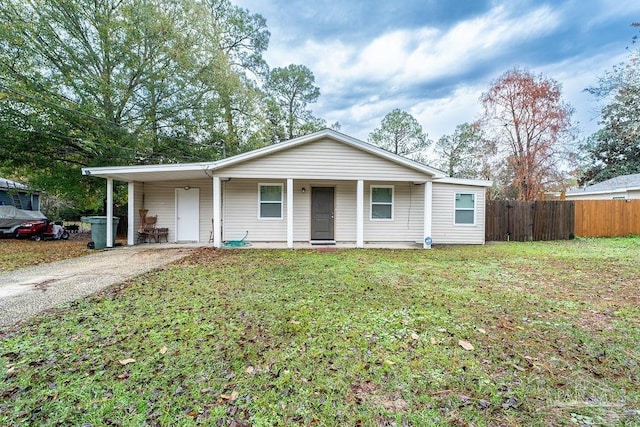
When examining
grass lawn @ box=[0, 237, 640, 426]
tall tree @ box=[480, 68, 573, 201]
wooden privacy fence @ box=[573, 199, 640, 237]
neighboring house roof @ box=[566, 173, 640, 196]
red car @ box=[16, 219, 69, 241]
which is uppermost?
tall tree @ box=[480, 68, 573, 201]

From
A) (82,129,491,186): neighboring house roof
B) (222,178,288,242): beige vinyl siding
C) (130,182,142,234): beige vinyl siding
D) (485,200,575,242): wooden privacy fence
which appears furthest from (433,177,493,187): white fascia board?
(130,182,142,234): beige vinyl siding

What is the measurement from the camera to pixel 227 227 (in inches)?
397

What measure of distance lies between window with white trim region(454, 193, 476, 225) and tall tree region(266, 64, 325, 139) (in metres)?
14.5

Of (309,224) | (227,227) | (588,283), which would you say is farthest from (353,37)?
(588,283)

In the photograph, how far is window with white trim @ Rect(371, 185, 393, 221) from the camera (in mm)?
10422

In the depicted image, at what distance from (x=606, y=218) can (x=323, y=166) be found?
1273 cm

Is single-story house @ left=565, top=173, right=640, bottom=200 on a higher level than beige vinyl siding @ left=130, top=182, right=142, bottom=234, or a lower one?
higher

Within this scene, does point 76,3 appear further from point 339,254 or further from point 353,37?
point 339,254

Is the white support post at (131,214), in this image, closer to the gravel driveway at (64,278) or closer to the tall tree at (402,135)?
the gravel driveway at (64,278)

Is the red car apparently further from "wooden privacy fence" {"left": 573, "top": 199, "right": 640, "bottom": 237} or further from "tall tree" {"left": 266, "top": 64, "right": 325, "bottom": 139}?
"wooden privacy fence" {"left": 573, "top": 199, "right": 640, "bottom": 237}

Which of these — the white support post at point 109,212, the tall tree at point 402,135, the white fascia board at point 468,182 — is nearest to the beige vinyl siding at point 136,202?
the white support post at point 109,212

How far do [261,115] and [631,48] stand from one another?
618 inches

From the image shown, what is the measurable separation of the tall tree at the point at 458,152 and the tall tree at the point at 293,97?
1176 cm

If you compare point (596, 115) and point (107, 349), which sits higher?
point (596, 115)
